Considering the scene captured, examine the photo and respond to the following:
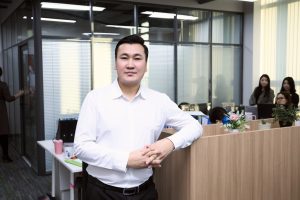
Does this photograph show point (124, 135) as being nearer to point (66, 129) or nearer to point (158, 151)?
point (158, 151)

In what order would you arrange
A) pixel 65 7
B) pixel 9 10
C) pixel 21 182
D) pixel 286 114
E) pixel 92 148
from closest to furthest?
pixel 92 148, pixel 286 114, pixel 21 182, pixel 65 7, pixel 9 10

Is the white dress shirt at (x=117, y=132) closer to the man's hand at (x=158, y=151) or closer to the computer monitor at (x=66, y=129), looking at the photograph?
the man's hand at (x=158, y=151)

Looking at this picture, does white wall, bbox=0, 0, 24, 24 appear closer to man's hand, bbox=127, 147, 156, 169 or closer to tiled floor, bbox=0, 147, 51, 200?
tiled floor, bbox=0, 147, 51, 200

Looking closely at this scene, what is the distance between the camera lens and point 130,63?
1541 mm

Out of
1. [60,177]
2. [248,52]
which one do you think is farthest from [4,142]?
→ [248,52]

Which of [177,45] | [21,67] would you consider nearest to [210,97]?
[177,45]

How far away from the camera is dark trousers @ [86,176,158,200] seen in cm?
158

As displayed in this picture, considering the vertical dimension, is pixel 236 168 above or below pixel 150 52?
below

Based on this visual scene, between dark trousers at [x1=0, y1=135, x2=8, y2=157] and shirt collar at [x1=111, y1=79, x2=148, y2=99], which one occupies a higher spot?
shirt collar at [x1=111, y1=79, x2=148, y2=99]

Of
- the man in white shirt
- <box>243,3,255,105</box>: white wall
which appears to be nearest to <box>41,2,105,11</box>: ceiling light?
<box>243,3,255,105</box>: white wall

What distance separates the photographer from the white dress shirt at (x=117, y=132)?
1.49 m

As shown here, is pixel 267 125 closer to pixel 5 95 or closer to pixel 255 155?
pixel 255 155

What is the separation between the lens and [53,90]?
4941 mm

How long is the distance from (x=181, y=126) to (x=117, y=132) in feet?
1.30
